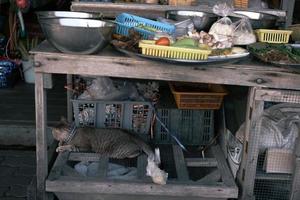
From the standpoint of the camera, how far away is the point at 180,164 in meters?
2.89

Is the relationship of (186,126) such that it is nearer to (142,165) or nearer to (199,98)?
(199,98)

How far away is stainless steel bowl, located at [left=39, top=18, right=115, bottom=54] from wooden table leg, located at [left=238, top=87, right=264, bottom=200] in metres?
0.88

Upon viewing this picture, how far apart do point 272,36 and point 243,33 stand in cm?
21

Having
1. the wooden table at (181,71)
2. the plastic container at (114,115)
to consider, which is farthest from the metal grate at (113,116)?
the wooden table at (181,71)

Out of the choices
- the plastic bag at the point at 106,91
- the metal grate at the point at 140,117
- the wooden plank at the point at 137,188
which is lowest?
the wooden plank at the point at 137,188

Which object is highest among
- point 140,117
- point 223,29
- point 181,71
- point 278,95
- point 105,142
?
point 223,29

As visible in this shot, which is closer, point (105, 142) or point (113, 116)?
point (105, 142)

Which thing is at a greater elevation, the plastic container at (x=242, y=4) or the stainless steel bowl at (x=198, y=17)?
the plastic container at (x=242, y=4)

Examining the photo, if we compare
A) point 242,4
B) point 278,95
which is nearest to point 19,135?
point 242,4

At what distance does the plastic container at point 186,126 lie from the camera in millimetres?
3219

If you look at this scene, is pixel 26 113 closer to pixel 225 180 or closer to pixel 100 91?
pixel 100 91

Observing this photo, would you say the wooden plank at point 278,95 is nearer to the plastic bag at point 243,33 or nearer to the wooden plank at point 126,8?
the plastic bag at point 243,33

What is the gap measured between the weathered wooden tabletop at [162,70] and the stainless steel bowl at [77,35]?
0.05 meters

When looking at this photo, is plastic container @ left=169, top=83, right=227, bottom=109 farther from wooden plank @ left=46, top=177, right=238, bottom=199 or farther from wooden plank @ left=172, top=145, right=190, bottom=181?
wooden plank @ left=46, top=177, right=238, bottom=199
